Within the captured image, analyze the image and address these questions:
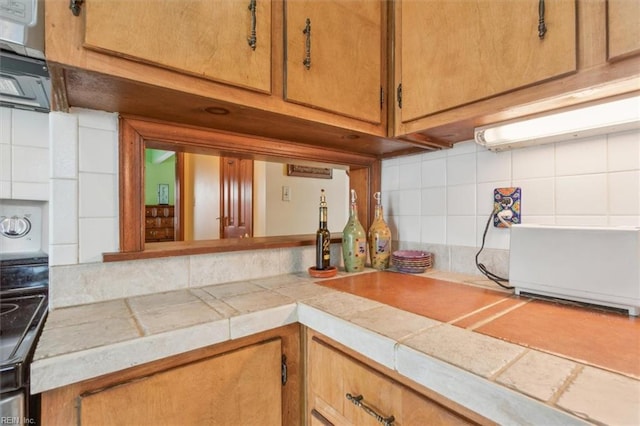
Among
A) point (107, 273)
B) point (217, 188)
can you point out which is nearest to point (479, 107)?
point (107, 273)

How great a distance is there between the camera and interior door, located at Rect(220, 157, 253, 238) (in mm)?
2924

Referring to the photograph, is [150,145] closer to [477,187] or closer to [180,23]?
[180,23]

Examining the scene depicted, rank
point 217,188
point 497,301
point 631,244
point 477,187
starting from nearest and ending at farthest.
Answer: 1. point 631,244
2. point 497,301
3. point 477,187
4. point 217,188

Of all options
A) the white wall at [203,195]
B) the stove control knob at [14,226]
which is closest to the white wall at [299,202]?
the white wall at [203,195]

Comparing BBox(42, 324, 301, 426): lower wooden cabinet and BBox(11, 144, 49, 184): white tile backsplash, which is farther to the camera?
BBox(11, 144, 49, 184): white tile backsplash

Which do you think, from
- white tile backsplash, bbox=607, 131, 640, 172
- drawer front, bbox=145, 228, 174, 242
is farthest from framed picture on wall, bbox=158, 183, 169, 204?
white tile backsplash, bbox=607, 131, 640, 172

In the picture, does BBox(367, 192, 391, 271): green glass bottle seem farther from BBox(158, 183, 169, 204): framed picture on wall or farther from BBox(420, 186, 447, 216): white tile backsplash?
BBox(158, 183, 169, 204): framed picture on wall

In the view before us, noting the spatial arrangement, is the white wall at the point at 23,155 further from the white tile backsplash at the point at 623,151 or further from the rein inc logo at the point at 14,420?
the white tile backsplash at the point at 623,151

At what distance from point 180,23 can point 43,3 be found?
0.24 meters

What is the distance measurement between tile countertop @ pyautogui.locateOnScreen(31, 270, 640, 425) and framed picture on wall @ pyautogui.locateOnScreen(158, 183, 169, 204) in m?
4.74

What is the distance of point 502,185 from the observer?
1025mm

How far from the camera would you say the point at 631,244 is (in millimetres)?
661

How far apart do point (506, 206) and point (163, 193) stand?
5.24 meters

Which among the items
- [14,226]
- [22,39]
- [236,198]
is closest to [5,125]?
[14,226]
